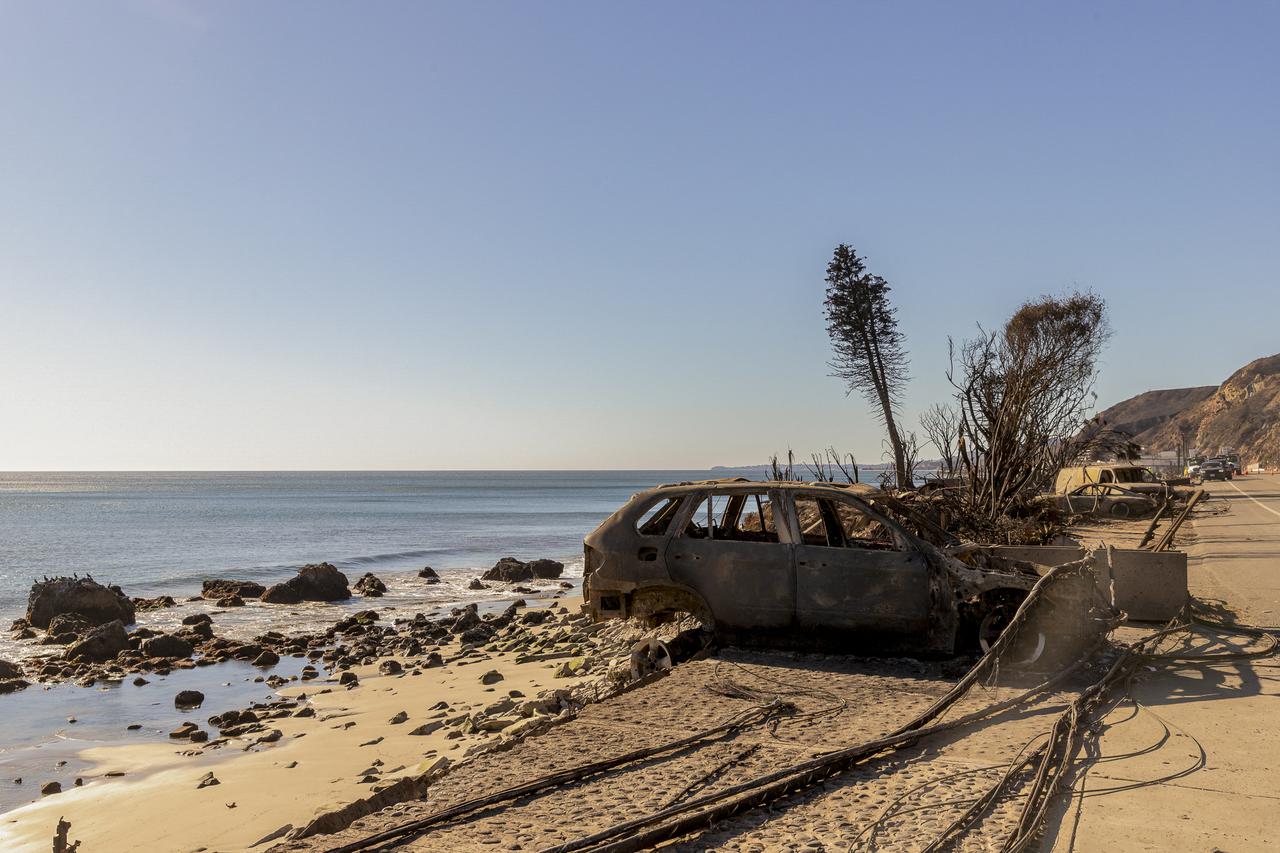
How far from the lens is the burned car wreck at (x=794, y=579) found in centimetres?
782

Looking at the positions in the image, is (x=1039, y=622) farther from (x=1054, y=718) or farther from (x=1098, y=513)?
(x=1098, y=513)

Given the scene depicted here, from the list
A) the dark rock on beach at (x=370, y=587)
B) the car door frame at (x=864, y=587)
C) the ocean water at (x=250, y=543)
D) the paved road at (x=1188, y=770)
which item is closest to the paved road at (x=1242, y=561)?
the paved road at (x=1188, y=770)

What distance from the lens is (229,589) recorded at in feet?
85.4

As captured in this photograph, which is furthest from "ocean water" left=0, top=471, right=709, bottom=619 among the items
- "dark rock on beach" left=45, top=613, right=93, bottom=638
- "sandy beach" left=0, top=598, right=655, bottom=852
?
"sandy beach" left=0, top=598, right=655, bottom=852

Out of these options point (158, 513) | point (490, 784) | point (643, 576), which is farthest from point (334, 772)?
point (158, 513)

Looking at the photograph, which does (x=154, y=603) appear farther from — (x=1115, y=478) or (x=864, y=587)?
(x=1115, y=478)

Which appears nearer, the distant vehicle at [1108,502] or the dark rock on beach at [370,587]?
the distant vehicle at [1108,502]

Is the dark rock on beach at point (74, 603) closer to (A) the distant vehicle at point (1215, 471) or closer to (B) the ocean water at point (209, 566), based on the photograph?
(B) the ocean water at point (209, 566)

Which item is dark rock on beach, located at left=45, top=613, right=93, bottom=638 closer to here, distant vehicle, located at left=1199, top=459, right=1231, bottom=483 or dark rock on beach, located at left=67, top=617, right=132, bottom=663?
dark rock on beach, located at left=67, top=617, right=132, bottom=663

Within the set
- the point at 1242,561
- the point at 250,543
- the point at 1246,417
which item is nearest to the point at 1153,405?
the point at 1246,417

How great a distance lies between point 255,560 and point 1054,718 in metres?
36.0

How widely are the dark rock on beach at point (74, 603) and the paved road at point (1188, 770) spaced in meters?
20.4

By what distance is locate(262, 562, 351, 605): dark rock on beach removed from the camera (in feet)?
80.3

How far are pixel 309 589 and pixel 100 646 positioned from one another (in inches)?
335
